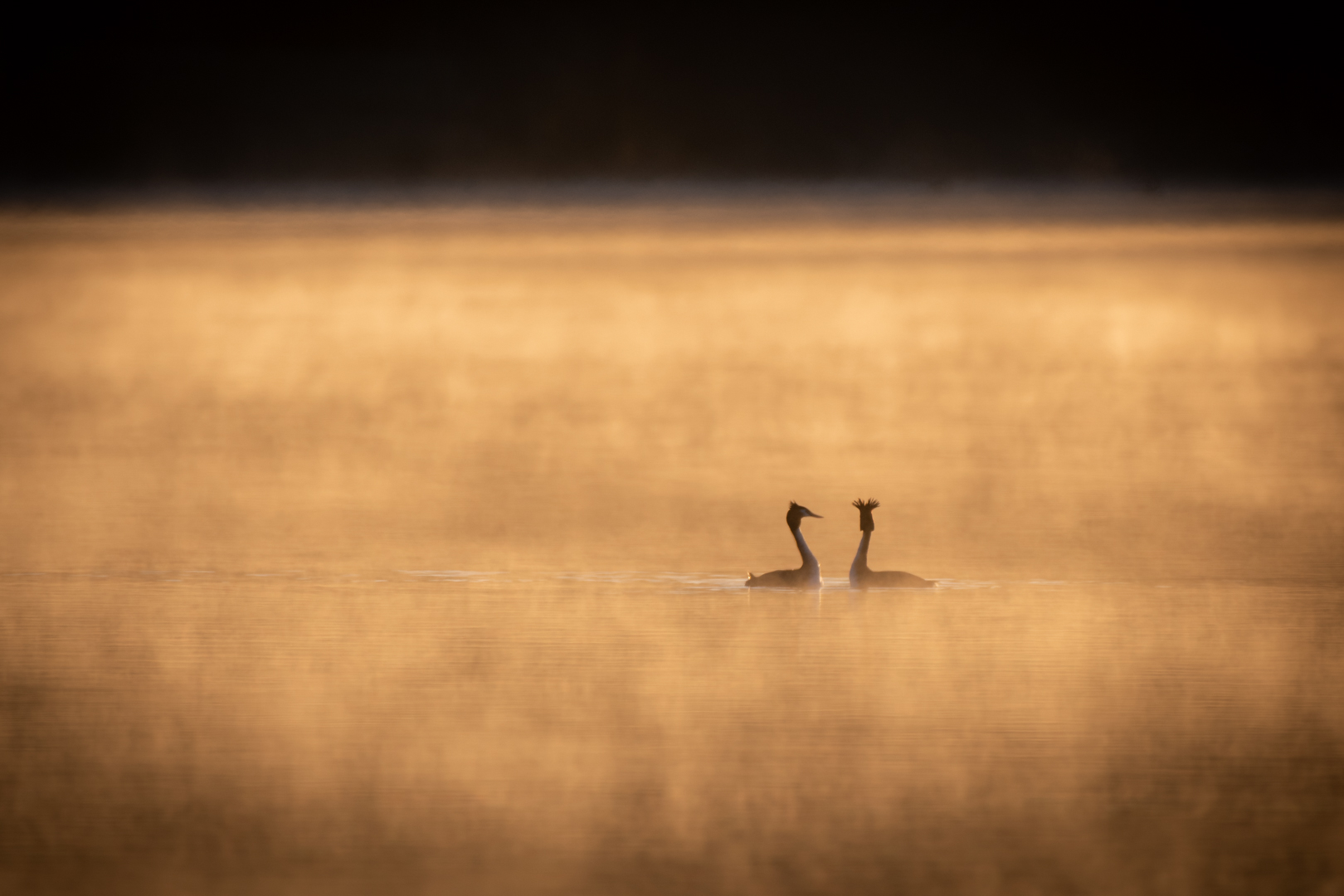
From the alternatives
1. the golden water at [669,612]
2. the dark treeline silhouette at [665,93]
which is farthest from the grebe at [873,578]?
the dark treeline silhouette at [665,93]

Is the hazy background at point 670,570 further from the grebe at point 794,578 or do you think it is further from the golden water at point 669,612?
the grebe at point 794,578

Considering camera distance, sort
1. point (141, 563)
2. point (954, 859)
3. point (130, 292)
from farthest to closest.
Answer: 1. point (130, 292)
2. point (141, 563)
3. point (954, 859)

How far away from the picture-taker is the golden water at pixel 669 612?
9.14 meters

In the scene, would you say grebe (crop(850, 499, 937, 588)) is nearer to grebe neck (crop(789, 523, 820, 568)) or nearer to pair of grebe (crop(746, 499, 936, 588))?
pair of grebe (crop(746, 499, 936, 588))

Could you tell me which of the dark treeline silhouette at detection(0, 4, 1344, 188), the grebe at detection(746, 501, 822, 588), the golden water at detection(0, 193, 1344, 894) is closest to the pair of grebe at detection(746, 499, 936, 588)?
the grebe at detection(746, 501, 822, 588)

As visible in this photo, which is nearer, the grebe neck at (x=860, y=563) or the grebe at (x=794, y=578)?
the grebe at (x=794, y=578)

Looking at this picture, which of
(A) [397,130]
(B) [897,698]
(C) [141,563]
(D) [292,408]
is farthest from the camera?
(A) [397,130]

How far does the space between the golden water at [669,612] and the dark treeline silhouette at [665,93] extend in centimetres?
5270

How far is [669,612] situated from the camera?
512 inches

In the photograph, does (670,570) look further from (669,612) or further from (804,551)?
(669,612)

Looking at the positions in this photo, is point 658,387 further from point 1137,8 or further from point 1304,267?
point 1137,8

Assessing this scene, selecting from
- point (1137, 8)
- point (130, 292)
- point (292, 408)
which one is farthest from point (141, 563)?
point (1137, 8)

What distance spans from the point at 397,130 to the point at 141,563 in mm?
72334

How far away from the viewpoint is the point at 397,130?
281ft
